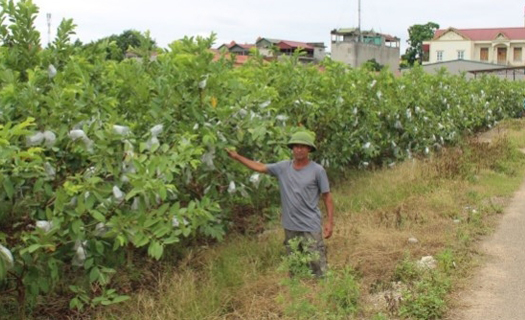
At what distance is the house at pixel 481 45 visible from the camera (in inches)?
3216

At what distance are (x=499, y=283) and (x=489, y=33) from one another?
86.1 meters

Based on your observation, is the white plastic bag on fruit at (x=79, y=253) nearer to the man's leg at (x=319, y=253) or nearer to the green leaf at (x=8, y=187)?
the green leaf at (x=8, y=187)

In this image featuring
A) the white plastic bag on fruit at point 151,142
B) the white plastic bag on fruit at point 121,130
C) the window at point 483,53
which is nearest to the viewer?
the white plastic bag on fruit at point 121,130

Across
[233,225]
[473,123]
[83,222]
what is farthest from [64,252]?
[473,123]

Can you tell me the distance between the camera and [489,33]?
8406 cm

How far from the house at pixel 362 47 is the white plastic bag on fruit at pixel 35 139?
40.1 meters

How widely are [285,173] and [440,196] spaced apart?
3.21m

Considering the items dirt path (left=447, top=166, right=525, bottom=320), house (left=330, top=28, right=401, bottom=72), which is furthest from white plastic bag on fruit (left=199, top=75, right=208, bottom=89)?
house (left=330, top=28, right=401, bottom=72)

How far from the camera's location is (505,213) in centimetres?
714

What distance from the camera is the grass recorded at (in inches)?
159

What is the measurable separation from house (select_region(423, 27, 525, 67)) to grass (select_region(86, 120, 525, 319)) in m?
77.4

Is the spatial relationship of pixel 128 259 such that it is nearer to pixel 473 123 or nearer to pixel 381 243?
pixel 381 243

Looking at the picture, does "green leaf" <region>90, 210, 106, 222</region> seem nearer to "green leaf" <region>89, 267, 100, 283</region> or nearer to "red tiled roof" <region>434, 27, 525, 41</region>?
"green leaf" <region>89, 267, 100, 283</region>

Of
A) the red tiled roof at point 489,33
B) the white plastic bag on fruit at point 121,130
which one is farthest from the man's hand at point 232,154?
the red tiled roof at point 489,33
